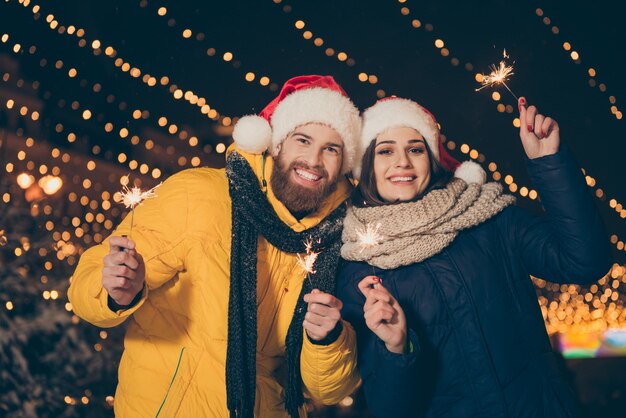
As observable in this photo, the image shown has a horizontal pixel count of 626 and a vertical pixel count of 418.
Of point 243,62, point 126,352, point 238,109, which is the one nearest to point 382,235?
point 126,352

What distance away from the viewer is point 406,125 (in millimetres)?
2604

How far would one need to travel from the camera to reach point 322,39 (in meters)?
4.11

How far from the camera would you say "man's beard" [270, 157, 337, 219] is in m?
2.49

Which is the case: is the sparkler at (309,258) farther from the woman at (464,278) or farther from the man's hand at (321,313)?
the man's hand at (321,313)

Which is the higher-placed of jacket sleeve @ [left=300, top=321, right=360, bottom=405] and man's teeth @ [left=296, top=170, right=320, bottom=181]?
man's teeth @ [left=296, top=170, right=320, bottom=181]

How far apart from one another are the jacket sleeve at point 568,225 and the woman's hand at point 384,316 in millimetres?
662

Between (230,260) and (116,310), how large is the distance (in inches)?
20.2

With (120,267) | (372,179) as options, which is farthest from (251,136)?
(120,267)

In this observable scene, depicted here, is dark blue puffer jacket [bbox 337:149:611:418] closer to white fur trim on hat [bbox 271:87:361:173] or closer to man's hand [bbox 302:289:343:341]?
man's hand [bbox 302:289:343:341]

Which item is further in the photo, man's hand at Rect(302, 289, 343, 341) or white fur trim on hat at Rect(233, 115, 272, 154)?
white fur trim on hat at Rect(233, 115, 272, 154)

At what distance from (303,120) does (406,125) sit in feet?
1.64

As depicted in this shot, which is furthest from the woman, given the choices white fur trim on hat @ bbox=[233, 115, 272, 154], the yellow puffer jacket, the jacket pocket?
the jacket pocket

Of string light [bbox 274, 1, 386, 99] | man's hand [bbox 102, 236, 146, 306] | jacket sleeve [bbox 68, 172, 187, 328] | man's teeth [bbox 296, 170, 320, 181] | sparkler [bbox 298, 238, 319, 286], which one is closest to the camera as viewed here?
man's hand [bbox 102, 236, 146, 306]

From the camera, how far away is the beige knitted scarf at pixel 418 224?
2242 millimetres
